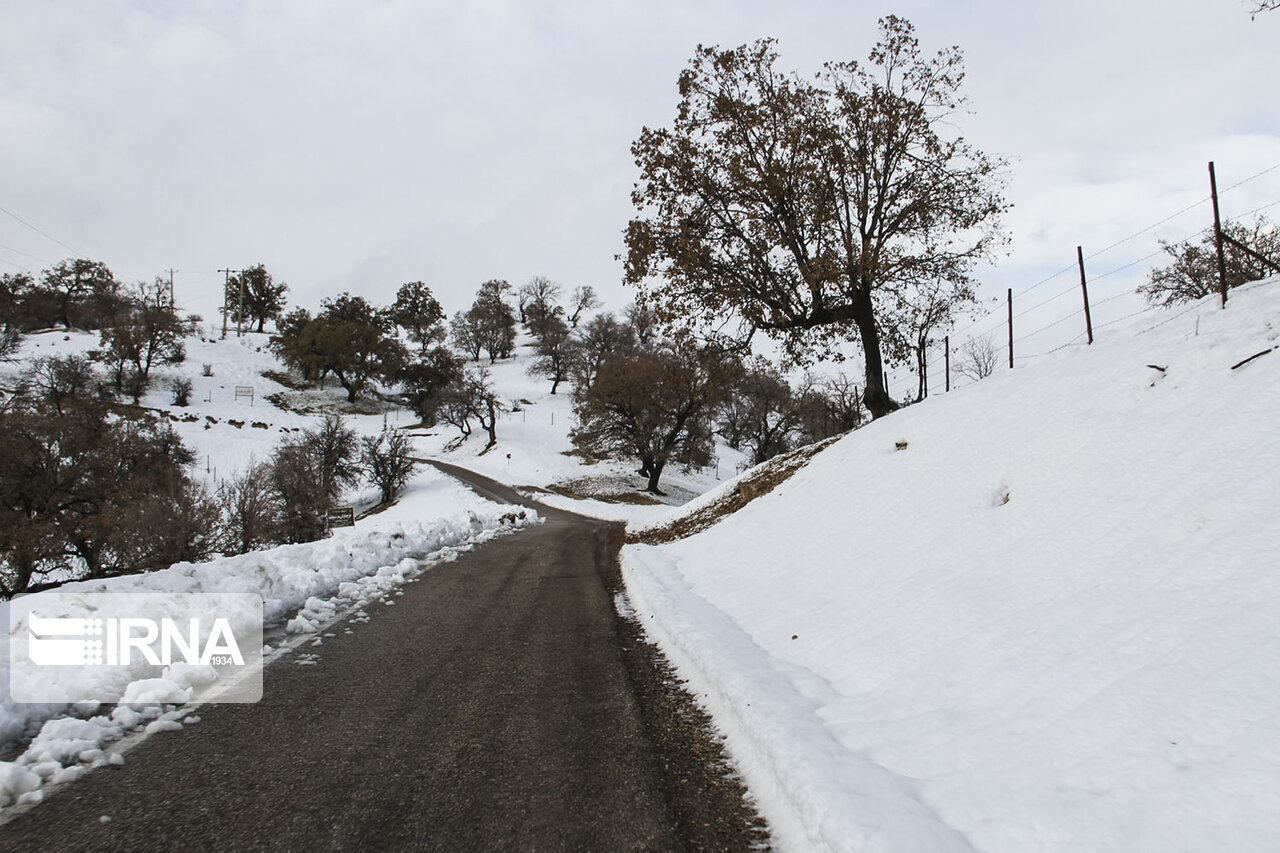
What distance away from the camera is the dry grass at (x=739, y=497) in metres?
16.5

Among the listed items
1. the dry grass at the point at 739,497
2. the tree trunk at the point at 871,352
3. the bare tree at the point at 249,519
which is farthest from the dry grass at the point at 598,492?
the tree trunk at the point at 871,352

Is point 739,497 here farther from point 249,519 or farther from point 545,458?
point 545,458

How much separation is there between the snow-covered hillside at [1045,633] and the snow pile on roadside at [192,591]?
3.52 metres

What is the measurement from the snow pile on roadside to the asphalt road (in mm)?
223

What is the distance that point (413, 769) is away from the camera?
3.19m

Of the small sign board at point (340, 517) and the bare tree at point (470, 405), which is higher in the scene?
the bare tree at point (470, 405)

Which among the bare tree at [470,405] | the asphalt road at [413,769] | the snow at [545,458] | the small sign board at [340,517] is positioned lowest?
the asphalt road at [413,769]

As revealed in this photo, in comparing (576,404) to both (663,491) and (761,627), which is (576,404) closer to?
(663,491)

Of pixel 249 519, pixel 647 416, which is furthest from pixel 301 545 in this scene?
pixel 647 416

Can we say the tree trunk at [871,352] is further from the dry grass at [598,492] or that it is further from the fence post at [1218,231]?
the dry grass at [598,492]

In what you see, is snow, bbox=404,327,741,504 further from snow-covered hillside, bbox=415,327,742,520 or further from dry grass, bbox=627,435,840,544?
dry grass, bbox=627,435,840,544

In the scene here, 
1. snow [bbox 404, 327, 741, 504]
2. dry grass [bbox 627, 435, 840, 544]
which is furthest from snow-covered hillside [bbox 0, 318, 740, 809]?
dry grass [bbox 627, 435, 840, 544]

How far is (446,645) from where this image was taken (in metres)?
→ 5.70

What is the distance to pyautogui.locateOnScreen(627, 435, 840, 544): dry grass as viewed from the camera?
651 inches
